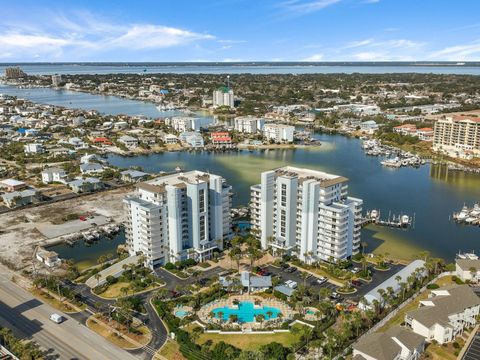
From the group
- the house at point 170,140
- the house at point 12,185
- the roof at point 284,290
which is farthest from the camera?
the house at point 170,140

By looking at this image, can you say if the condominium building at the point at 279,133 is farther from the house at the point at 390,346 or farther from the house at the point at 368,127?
the house at the point at 390,346

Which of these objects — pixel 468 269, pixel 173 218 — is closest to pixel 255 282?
pixel 173 218

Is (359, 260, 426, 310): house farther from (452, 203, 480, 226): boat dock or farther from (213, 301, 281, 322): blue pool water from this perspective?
(452, 203, 480, 226): boat dock

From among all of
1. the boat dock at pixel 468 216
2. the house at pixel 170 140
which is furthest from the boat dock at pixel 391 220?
the house at pixel 170 140

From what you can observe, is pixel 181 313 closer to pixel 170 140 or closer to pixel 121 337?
pixel 121 337

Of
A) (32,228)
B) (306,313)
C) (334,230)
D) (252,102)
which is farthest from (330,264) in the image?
(252,102)

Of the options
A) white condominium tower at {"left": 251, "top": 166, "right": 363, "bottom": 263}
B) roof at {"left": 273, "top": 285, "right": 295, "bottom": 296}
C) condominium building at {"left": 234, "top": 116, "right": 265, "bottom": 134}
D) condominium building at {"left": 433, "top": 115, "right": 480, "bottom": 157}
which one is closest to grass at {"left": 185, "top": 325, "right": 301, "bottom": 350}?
roof at {"left": 273, "top": 285, "right": 295, "bottom": 296}
